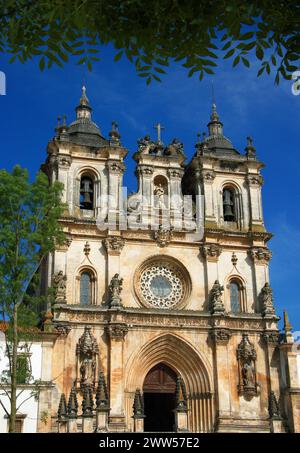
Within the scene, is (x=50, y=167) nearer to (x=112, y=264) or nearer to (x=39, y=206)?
(x=112, y=264)

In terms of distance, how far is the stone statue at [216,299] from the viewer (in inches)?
1299

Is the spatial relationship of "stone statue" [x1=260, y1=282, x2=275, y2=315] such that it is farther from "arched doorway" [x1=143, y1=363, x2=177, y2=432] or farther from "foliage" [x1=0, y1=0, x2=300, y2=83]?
"foliage" [x1=0, y1=0, x2=300, y2=83]

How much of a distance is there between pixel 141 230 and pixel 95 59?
26.6m

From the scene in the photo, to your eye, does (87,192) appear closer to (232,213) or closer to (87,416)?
(232,213)

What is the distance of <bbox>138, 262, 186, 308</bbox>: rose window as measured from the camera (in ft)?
111

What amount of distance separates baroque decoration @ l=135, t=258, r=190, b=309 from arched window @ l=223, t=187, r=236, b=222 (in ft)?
15.5

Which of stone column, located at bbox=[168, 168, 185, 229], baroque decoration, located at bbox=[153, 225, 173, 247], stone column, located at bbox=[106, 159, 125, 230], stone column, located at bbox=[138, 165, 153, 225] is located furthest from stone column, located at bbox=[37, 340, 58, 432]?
stone column, located at bbox=[168, 168, 185, 229]

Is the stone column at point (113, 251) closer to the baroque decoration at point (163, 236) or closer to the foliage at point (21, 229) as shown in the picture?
the baroque decoration at point (163, 236)

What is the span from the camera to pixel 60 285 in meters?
31.4

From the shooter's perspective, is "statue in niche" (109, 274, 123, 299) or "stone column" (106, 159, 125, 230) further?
"stone column" (106, 159, 125, 230)

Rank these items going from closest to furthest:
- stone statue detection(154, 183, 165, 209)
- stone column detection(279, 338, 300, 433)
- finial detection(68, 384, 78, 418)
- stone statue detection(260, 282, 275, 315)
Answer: finial detection(68, 384, 78, 418) < stone column detection(279, 338, 300, 433) < stone statue detection(260, 282, 275, 315) < stone statue detection(154, 183, 165, 209)

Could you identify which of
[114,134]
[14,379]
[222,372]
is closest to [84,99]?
[114,134]

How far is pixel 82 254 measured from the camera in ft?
108

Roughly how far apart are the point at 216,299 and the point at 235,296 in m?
2.01
